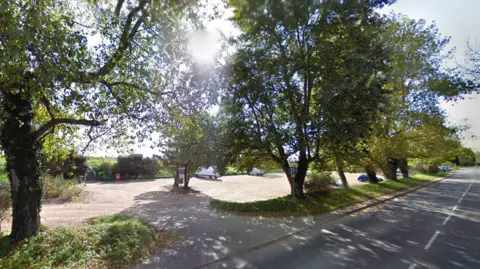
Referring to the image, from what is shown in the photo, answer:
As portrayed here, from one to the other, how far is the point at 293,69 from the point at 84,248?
868 centimetres

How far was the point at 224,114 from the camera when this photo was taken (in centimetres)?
1108

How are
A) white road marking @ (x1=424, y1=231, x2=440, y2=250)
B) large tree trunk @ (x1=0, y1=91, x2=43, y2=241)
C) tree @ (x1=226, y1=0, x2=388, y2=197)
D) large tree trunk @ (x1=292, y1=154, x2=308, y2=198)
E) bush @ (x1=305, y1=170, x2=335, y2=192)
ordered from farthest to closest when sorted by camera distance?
bush @ (x1=305, y1=170, x2=335, y2=192) → large tree trunk @ (x1=292, y1=154, x2=308, y2=198) → tree @ (x1=226, y1=0, x2=388, y2=197) → white road marking @ (x1=424, y1=231, x2=440, y2=250) → large tree trunk @ (x1=0, y1=91, x2=43, y2=241)

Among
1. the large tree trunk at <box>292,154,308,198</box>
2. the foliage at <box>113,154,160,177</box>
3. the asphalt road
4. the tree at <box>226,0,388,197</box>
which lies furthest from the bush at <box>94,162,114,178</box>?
the asphalt road

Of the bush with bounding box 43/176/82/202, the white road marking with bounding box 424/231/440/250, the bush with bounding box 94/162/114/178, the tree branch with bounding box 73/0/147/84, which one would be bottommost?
the white road marking with bounding box 424/231/440/250

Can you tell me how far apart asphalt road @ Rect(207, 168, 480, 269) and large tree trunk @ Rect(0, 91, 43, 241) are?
200 inches

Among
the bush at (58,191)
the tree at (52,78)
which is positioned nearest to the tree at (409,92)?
the tree at (52,78)

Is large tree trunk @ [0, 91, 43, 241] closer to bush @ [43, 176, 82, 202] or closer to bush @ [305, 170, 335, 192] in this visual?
bush @ [43, 176, 82, 202]

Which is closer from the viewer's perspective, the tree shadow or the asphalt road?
the asphalt road

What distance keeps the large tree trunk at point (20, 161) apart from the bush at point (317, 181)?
13.6m

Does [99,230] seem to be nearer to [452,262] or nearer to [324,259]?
[324,259]

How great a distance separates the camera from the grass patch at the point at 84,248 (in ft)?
15.8

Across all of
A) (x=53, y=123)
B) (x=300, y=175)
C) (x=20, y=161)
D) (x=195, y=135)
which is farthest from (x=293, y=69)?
(x=20, y=161)

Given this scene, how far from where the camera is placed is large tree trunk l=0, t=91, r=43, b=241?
18.8 feet

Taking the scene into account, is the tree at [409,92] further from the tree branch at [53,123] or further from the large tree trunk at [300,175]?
the tree branch at [53,123]
